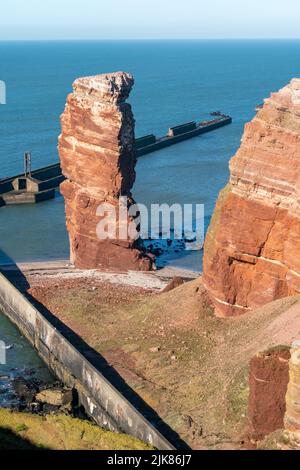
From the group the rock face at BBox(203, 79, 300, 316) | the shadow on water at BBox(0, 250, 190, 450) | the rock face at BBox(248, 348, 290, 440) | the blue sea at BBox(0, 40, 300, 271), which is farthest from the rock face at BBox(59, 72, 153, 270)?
the rock face at BBox(248, 348, 290, 440)

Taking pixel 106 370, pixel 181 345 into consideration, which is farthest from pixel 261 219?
pixel 106 370

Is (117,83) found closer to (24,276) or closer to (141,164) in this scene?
(24,276)

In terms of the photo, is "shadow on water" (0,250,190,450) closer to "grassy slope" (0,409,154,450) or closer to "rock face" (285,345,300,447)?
"grassy slope" (0,409,154,450)

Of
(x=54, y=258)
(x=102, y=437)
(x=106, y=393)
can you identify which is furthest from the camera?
(x=54, y=258)

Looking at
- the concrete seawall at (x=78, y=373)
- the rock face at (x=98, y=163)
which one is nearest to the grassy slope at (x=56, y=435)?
the concrete seawall at (x=78, y=373)

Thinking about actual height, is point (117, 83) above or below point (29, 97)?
above

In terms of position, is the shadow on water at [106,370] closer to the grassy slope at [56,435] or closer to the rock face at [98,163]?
the grassy slope at [56,435]
